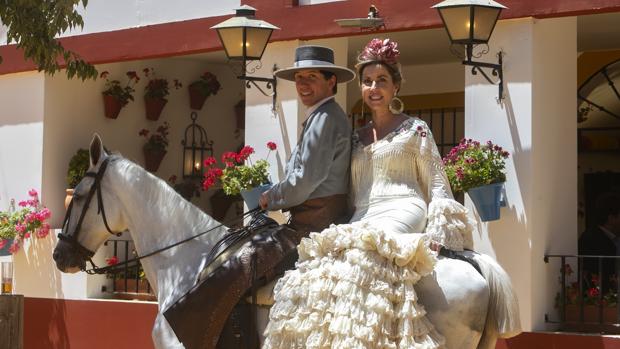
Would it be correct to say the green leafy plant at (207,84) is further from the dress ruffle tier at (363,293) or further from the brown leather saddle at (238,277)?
the dress ruffle tier at (363,293)

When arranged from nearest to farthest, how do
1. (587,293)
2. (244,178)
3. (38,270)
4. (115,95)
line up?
1. (587,293)
2. (244,178)
3. (38,270)
4. (115,95)

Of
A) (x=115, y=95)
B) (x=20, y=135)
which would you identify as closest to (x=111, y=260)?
(x=20, y=135)

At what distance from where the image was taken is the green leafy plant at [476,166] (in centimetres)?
1048

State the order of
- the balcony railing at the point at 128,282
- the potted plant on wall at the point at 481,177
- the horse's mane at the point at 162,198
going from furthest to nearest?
1. the balcony railing at the point at 128,282
2. the potted plant on wall at the point at 481,177
3. the horse's mane at the point at 162,198

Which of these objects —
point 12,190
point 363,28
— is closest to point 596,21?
point 363,28

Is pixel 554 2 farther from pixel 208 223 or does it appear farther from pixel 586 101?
pixel 208 223

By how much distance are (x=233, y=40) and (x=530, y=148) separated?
3.01 meters

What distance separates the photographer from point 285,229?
26.7 feet

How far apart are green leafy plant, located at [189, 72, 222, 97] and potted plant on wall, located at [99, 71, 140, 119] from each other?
2.61ft

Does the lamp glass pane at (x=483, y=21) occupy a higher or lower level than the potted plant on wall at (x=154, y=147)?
higher

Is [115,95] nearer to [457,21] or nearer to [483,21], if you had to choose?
[457,21]

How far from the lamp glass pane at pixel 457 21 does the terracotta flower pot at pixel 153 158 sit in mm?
6048

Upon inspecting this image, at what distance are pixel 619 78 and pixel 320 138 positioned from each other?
21.9 feet

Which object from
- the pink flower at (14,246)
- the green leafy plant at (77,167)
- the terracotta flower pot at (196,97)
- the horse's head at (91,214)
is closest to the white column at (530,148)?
the horse's head at (91,214)
